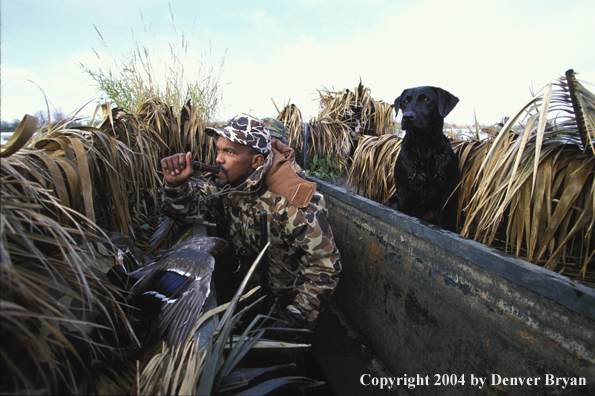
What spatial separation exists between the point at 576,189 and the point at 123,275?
2.30 meters

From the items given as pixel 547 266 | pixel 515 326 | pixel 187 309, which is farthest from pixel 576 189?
pixel 187 309

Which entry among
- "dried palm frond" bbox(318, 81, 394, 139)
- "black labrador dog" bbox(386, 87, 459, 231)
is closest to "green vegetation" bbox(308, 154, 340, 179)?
"dried palm frond" bbox(318, 81, 394, 139)

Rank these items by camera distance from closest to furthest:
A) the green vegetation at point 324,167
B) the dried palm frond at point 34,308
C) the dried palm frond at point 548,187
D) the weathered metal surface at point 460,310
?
the dried palm frond at point 34,308
the weathered metal surface at point 460,310
the dried palm frond at point 548,187
the green vegetation at point 324,167

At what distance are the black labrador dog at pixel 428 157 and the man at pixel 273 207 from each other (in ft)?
2.89

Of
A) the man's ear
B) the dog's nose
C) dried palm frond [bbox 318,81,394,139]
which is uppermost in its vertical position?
dried palm frond [bbox 318,81,394,139]

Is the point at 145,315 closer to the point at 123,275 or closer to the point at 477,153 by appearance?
the point at 123,275

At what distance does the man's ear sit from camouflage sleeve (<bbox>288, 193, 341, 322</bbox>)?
54 centimetres

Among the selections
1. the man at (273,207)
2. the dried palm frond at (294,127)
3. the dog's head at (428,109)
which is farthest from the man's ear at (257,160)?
the dried palm frond at (294,127)

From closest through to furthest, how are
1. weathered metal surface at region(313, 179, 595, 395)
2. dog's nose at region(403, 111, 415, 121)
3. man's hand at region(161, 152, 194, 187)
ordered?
weathered metal surface at region(313, 179, 595, 395), man's hand at region(161, 152, 194, 187), dog's nose at region(403, 111, 415, 121)

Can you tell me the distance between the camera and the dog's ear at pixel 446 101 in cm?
237

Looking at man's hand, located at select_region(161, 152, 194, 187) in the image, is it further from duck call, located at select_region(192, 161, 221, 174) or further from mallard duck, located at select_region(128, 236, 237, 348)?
mallard duck, located at select_region(128, 236, 237, 348)

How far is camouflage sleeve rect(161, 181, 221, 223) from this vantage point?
2223 mm

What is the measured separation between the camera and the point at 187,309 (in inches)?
48.2

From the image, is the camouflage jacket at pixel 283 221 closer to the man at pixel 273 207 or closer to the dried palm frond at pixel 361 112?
the man at pixel 273 207
